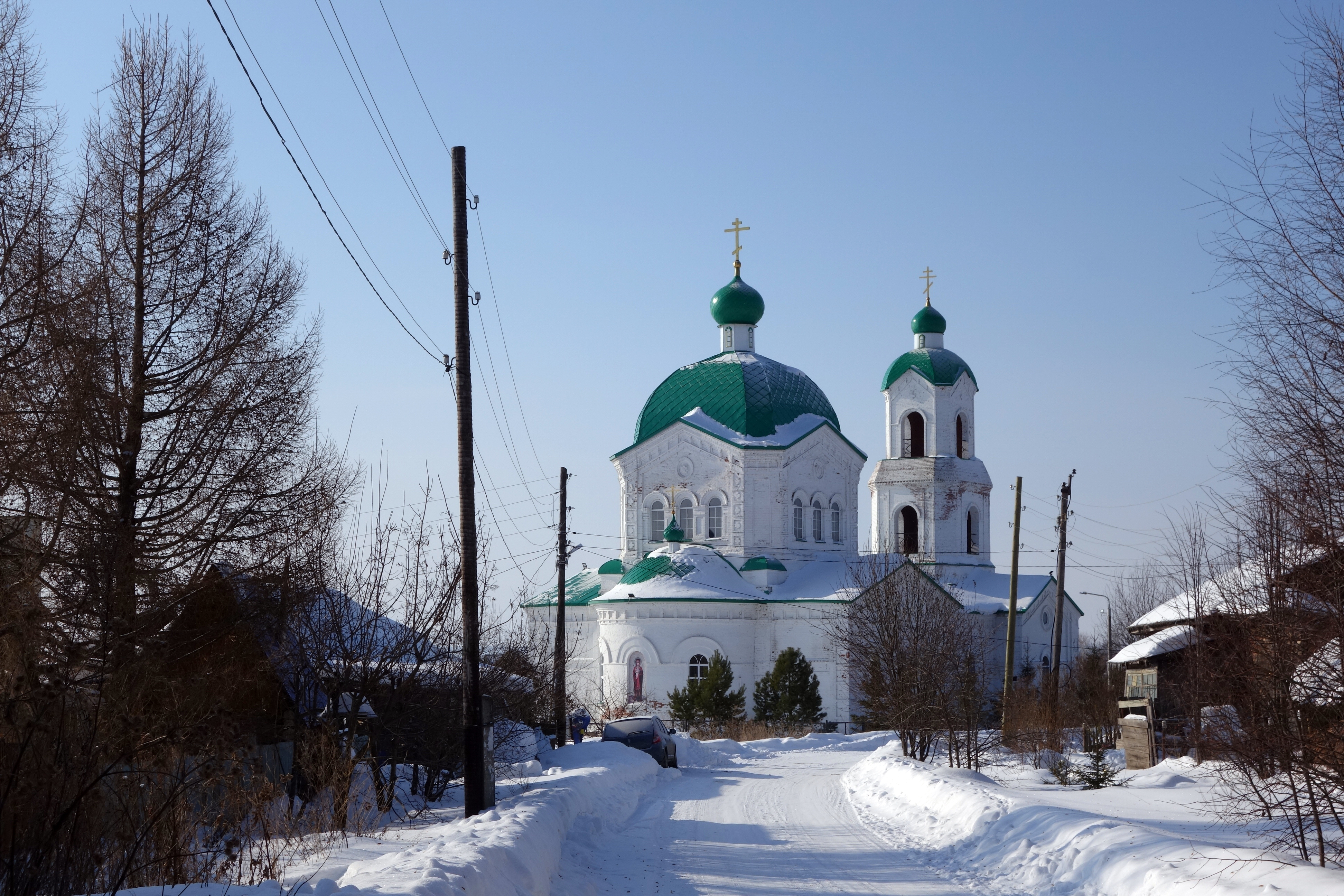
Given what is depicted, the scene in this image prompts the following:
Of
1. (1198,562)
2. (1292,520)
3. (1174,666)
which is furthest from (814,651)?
(1292,520)

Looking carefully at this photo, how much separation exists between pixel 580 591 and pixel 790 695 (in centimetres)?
1016

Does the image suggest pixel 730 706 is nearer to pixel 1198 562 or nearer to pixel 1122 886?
pixel 1198 562

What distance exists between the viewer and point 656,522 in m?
45.4

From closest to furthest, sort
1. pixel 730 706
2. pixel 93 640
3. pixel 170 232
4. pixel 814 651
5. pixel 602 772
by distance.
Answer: pixel 93 640 < pixel 170 232 < pixel 602 772 < pixel 730 706 < pixel 814 651

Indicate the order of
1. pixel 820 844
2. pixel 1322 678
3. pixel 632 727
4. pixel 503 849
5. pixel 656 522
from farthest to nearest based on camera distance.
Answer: pixel 656 522 → pixel 632 727 → pixel 820 844 → pixel 503 849 → pixel 1322 678

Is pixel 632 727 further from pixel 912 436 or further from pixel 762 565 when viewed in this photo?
pixel 912 436

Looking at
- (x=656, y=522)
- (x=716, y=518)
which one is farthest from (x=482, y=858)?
(x=656, y=522)

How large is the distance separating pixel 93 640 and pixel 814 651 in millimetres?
33143

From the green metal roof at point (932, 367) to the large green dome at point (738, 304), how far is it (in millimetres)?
5534

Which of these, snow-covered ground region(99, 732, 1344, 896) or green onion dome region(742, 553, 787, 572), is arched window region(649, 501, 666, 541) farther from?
snow-covered ground region(99, 732, 1344, 896)

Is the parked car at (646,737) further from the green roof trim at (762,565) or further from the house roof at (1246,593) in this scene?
the green roof trim at (762,565)

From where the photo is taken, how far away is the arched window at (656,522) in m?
45.3

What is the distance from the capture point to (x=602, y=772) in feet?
58.3

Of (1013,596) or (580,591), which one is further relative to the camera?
(580,591)
